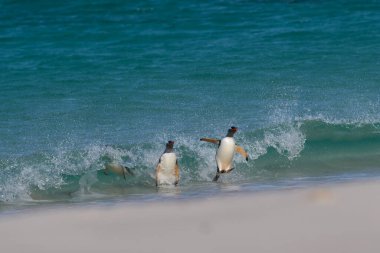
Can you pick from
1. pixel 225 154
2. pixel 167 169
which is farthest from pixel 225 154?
pixel 167 169

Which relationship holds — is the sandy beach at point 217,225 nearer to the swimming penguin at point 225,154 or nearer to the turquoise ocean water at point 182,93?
the turquoise ocean water at point 182,93

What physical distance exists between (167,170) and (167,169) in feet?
0.06

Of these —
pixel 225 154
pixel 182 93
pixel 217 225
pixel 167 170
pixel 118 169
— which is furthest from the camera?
pixel 182 93

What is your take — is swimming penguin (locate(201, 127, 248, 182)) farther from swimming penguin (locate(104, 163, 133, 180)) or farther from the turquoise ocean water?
swimming penguin (locate(104, 163, 133, 180))

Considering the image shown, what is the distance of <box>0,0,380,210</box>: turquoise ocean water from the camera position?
12.1 m

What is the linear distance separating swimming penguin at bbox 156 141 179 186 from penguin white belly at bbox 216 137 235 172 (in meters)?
0.58

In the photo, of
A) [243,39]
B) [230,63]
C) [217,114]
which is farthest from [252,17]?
[217,114]

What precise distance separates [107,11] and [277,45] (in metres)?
5.10

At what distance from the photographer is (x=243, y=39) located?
19.8 metres

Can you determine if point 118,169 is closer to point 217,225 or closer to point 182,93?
point 217,225

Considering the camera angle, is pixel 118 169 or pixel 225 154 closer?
pixel 118 169

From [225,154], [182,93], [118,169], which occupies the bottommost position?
[118,169]

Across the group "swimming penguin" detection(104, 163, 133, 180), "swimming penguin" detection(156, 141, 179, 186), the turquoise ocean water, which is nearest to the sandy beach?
the turquoise ocean water

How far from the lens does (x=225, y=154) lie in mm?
12055
